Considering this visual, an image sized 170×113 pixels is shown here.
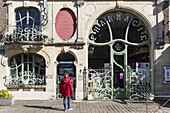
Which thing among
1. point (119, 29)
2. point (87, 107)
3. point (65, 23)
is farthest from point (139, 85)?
point (65, 23)

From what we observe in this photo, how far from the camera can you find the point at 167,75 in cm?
1750

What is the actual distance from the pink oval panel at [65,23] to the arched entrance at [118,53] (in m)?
1.15

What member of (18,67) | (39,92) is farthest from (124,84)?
(18,67)

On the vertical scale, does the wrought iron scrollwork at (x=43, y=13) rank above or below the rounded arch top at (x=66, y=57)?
above

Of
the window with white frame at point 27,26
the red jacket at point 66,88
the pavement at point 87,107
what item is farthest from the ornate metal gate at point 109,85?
the red jacket at point 66,88

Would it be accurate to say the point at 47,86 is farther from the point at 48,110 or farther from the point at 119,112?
the point at 119,112

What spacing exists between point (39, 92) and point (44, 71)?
3.95 feet

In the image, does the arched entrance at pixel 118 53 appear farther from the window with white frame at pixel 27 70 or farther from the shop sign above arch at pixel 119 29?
the window with white frame at pixel 27 70

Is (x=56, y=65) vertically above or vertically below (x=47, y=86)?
above

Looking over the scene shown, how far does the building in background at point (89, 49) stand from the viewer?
17547 mm

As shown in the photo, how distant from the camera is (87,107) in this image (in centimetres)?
1473

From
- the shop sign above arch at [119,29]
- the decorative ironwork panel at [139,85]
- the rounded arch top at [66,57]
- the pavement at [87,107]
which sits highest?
the shop sign above arch at [119,29]

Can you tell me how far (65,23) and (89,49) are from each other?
2.02m

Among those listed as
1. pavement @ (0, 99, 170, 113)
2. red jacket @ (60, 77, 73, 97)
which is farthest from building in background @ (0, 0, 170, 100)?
red jacket @ (60, 77, 73, 97)
